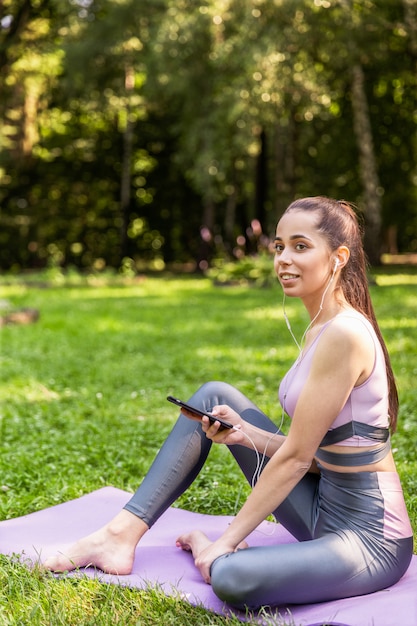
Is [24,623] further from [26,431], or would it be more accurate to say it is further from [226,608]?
[26,431]

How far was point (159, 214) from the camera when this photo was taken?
75.4ft

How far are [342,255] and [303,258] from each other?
132mm

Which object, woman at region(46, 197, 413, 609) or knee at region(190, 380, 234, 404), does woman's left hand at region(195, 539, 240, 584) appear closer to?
woman at region(46, 197, 413, 609)

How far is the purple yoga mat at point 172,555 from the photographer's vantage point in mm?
2418

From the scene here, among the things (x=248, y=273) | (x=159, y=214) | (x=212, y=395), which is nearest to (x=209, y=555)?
(x=212, y=395)

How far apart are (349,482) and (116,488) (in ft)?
5.53

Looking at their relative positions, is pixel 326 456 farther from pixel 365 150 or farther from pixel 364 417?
pixel 365 150

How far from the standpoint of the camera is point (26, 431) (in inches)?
207

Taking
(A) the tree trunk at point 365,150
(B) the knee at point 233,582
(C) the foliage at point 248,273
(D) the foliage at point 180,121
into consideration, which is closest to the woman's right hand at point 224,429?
(B) the knee at point 233,582

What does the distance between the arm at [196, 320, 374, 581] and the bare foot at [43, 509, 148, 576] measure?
0.55 metres

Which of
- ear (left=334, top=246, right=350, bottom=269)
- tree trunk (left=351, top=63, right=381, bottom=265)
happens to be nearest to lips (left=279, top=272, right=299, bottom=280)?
ear (left=334, top=246, right=350, bottom=269)

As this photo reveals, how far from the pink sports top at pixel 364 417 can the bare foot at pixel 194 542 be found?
0.64 metres

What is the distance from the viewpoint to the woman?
2.45m

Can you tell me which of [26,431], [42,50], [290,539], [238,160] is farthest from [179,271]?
[290,539]
